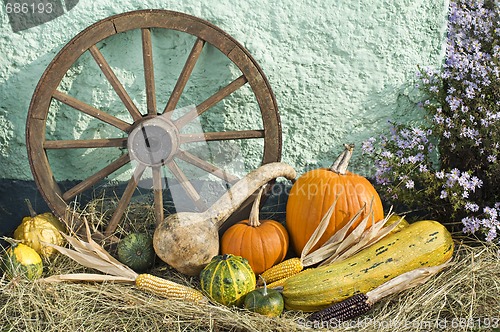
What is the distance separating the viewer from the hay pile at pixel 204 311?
2.76 metres

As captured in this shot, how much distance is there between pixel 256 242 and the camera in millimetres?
3197

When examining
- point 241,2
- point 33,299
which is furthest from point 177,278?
point 241,2

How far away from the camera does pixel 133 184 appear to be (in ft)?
11.4

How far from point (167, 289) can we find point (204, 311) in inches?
10.0

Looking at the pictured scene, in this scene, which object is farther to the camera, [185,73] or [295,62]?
[295,62]

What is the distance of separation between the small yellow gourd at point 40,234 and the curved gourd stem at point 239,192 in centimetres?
88

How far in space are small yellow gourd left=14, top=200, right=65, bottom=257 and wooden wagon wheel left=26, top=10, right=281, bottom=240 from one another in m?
0.09

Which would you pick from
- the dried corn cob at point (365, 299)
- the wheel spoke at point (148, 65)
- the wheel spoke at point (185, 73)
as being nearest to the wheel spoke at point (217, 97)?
the wheel spoke at point (185, 73)

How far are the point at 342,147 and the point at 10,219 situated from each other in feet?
7.03

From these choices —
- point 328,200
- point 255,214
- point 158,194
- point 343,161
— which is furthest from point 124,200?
point 343,161

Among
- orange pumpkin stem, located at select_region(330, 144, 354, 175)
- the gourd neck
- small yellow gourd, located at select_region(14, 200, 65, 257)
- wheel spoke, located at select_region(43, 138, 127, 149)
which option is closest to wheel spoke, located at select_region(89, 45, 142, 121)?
wheel spoke, located at select_region(43, 138, 127, 149)

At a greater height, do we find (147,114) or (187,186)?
(147,114)

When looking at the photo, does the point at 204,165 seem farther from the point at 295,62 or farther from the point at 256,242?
the point at 295,62

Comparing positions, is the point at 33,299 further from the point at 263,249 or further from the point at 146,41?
the point at 146,41
